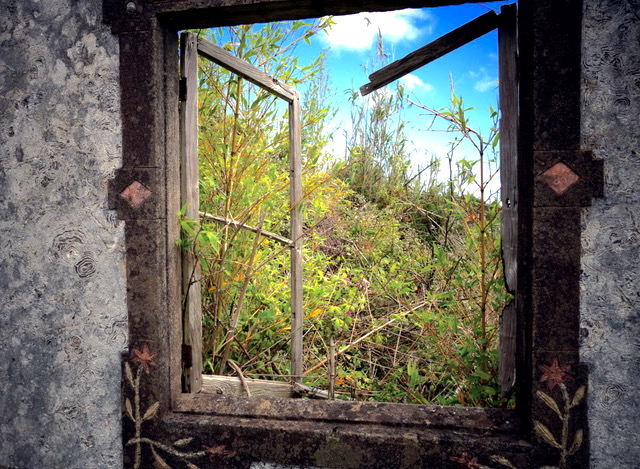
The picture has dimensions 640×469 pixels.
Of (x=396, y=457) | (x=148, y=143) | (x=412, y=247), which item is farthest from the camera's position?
(x=412, y=247)

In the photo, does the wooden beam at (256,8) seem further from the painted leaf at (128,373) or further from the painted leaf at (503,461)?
the painted leaf at (503,461)

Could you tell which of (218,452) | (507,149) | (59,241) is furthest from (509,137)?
(59,241)

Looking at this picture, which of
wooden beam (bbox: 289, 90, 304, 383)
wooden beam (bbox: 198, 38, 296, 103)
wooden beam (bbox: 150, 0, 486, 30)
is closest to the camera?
wooden beam (bbox: 150, 0, 486, 30)

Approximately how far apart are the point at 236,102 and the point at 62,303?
1584 mm

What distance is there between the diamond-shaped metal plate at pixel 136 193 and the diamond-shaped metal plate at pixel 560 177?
5.81ft

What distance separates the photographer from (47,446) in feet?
6.37

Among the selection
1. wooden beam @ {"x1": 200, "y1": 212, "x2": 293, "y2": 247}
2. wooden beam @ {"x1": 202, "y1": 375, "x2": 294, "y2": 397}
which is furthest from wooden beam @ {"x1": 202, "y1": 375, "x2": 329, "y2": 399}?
wooden beam @ {"x1": 200, "y1": 212, "x2": 293, "y2": 247}

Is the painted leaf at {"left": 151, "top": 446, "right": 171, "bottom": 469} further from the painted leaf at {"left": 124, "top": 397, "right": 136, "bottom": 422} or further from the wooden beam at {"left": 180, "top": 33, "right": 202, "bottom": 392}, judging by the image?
the wooden beam at {"left": 180, "top": 33, "right": 202, "bottom": 392}

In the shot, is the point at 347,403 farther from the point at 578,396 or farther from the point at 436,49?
the point at 436,49

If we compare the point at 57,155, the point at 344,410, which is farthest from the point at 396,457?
the point at 57,155

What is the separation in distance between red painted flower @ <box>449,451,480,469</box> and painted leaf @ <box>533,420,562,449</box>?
284 millimetres

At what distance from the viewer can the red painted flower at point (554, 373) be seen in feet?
5.29

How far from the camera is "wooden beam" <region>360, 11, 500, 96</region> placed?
1.95 metres

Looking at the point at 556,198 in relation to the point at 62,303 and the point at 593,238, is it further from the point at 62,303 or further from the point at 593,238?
the point at 62,303
